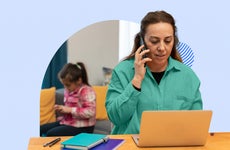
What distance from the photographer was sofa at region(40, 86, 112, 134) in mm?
2883

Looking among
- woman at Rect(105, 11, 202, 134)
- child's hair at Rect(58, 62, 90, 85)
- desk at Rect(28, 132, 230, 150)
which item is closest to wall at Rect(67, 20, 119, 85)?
child's hair at Rect(58, 62, 90, 85)

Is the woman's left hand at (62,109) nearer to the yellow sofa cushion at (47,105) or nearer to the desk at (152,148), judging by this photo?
the yellow sofa cushion at (47,105)

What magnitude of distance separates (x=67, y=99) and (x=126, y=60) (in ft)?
3.12

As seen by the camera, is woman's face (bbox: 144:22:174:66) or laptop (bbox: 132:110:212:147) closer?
laptop (bbox: 132:110:212:147)

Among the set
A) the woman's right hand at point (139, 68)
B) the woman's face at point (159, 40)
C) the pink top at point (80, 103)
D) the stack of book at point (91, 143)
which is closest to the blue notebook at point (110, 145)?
the stack of book at point (91, 143)

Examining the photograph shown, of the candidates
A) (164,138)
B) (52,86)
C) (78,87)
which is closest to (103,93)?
(78,87)

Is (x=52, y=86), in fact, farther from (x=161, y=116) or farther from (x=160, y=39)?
(x=161, y=116)

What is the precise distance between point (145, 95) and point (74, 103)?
1.03m

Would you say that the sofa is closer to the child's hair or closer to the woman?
the child's hair

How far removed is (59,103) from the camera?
2.96 meters

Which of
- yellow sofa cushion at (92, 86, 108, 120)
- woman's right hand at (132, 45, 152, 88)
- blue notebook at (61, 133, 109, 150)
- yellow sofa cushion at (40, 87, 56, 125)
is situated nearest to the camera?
blue notebook at (61, 133, 109, 150)

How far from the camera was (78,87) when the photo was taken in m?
2.95

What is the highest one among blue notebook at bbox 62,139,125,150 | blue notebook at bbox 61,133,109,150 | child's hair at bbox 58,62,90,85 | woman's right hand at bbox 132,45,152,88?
woman's right hand at bbox 132,45,152,88

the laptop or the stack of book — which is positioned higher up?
the laptop
